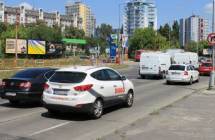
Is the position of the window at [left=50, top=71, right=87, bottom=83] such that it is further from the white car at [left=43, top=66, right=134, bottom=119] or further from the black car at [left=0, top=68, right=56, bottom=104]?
the black car at [left=0, top=68, right=56, bottom=104]

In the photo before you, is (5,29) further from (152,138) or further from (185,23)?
(152,138)

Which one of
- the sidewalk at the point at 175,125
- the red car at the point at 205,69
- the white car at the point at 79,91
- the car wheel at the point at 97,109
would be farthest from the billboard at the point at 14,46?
the car wheel at the point at 97,109

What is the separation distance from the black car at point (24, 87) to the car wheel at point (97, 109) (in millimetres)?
3334

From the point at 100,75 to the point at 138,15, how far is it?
11676 cm

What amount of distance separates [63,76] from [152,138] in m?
4.36

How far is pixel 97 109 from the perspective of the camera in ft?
44.9

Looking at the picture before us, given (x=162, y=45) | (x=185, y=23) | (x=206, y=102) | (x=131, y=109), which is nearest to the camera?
(x=131, y=109)

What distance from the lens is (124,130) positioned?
11.4 meters

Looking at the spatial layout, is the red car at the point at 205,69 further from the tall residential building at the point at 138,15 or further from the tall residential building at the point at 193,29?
the tall residential building at the point at 193,29

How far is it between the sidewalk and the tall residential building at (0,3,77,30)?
13554 centimetres

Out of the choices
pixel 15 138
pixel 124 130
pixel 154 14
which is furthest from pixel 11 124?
pixel 154 14

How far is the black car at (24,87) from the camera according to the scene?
16031mm

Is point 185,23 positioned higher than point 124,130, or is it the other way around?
point 185,23

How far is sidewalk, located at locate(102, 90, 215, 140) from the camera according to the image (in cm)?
1057
